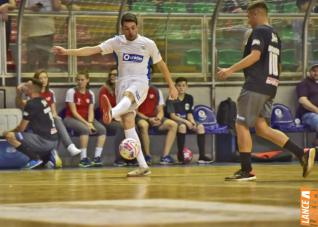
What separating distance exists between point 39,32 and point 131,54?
525 centimetres

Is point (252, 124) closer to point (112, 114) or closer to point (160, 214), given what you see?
point (112, 114)

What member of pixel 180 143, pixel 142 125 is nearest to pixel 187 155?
pixel 180 143

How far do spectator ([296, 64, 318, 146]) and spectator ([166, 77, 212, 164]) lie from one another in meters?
2.01

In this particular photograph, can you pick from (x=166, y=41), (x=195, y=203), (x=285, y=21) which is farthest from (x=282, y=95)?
(x=195, y=203)

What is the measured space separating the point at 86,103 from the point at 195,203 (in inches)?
400

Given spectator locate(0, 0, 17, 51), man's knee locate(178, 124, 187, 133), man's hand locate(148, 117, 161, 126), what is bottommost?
man's knee locate(178, 124, 187, 133)

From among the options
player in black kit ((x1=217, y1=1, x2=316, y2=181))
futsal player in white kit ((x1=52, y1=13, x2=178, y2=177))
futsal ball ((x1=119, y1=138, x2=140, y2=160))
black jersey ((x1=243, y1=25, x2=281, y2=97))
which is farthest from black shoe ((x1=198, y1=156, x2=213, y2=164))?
black jersey ((x1=243, y1=25, x2=281, y2=97))

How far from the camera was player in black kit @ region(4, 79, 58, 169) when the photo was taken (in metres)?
15.8

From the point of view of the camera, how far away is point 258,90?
10523mm

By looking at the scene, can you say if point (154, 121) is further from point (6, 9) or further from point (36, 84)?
point (6, 9)

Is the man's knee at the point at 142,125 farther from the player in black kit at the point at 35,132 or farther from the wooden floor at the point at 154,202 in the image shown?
the wooden floor at the point at 154,202

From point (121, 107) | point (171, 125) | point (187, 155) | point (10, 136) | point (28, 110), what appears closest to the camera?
point (121, 107)

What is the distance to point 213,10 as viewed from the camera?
18188mm

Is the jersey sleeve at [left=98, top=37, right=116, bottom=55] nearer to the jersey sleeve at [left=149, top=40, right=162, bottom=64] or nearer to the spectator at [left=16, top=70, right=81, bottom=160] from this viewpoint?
the jersey sleeve at [left=149, top=40, right=162, bottom=64]
